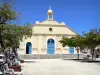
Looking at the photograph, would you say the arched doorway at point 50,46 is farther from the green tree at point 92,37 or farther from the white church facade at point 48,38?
the green tree at point 92,37

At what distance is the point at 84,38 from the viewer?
1576 inches

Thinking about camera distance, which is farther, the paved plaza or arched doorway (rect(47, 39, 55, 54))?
arched doorway (rect(47, 39, 55, 54))

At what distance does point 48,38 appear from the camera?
61812 millimetres

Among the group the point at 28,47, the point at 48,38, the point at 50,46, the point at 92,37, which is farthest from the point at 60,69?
the point at 48,38

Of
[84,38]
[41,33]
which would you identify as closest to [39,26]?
[41,33]

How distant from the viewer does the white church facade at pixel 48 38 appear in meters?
61.0

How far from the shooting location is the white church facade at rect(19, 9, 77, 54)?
61.0 meters

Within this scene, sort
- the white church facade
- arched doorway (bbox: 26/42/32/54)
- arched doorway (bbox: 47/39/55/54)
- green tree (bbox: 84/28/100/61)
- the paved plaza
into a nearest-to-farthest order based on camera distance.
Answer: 1. the paved plaza
2. green tree (bbox: 84/28/100/61)
3. arched doorway (bbox: 26/42/32/54)
4. the white church facade
5. arched doorway (bbox: 47/39/55/54)

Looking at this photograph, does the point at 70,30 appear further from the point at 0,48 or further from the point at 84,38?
the point at 0,48

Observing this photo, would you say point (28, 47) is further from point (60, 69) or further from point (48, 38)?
point (60, 69)

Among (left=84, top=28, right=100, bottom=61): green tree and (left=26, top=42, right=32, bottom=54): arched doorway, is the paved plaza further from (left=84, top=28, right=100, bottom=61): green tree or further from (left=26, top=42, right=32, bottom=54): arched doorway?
(left=26, top=42, right=32, bottom=54): arched doorway

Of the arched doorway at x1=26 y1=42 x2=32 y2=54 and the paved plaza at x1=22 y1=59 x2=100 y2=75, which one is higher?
the arched doorway at x1=26 y1=42 x2=32 y2=54

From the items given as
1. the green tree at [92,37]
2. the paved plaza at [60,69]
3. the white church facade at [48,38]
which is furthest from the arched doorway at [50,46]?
the paved plaza at [60,69]

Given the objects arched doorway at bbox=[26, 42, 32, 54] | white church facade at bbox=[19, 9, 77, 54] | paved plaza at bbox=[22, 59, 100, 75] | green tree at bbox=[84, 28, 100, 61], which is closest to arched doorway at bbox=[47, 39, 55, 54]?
white church facade at bbox=[19, 9, 77, 54]
